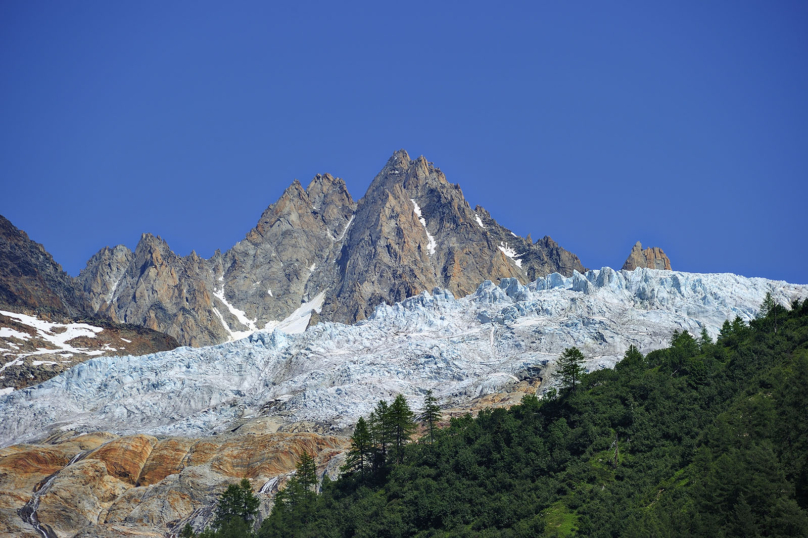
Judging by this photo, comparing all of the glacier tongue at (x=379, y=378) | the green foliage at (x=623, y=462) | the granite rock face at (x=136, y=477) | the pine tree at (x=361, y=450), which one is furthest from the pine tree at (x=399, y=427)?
the glacier tongue at (x=379, y=378)

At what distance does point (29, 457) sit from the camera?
137 m

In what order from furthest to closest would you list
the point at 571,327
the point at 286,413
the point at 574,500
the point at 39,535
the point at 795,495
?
the point at 571,327, the point at 286,413, the point at 39,535, the point at 574,500, the point at 795,495

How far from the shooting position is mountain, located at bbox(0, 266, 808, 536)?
402 feet

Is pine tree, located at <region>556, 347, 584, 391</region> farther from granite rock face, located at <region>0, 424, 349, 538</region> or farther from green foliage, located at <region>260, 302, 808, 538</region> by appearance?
granite rock face, located at <region>0, 424, 349, 538</region>

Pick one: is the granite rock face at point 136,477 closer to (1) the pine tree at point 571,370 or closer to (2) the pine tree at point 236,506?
(2) the pine tree at point 236,506

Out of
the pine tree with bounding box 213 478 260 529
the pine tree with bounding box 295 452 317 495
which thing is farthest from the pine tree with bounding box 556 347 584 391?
the pine tree with bounding box 213 478 260 529

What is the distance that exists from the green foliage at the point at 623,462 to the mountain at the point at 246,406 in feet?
94.6

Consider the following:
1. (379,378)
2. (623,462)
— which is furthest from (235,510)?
(379,378)

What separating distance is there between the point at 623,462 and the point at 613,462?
1.03m

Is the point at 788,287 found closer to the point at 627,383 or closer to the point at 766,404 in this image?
the point at 627,383

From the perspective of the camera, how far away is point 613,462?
83125 millimetres

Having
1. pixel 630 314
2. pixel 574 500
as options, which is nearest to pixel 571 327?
pixel 630 314

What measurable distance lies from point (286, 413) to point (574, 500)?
342 feet

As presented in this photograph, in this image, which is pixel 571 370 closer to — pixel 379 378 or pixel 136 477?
pixel 136 477
